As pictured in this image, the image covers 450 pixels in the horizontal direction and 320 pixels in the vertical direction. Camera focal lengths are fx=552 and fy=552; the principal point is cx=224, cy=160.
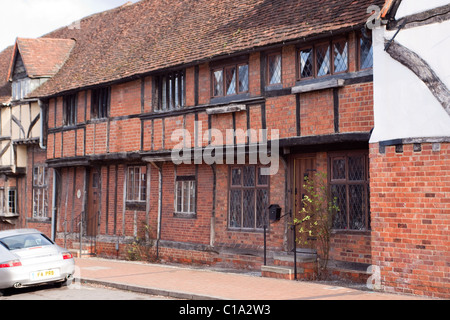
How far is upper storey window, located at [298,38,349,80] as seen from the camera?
12.0 metres

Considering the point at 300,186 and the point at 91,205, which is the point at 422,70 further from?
the point at 91,205

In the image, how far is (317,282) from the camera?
11586 mm

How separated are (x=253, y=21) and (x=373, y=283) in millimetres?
7535

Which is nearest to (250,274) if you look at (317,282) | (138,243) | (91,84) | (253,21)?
(317,282)

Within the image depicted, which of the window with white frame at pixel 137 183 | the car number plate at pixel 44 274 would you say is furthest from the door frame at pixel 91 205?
the car number plate at pixel 44 274

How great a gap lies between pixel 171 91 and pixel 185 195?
3.08 meters

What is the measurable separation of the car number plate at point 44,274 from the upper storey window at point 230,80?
20.6ft

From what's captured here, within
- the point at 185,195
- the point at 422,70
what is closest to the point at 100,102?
the point at 185,195

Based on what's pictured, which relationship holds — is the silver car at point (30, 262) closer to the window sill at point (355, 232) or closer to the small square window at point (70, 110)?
the window sill at point (355, 232)

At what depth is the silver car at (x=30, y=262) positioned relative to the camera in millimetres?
10742

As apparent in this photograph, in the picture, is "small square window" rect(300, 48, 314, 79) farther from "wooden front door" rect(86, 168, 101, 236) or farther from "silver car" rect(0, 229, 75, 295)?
"wooden front door" rect(86, 168, 101, 236)

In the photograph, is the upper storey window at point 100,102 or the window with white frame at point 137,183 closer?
the window with white frame at point 137,183

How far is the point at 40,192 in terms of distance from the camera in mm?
22734

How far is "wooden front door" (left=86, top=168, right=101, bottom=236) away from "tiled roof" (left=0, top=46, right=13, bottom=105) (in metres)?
6.91
